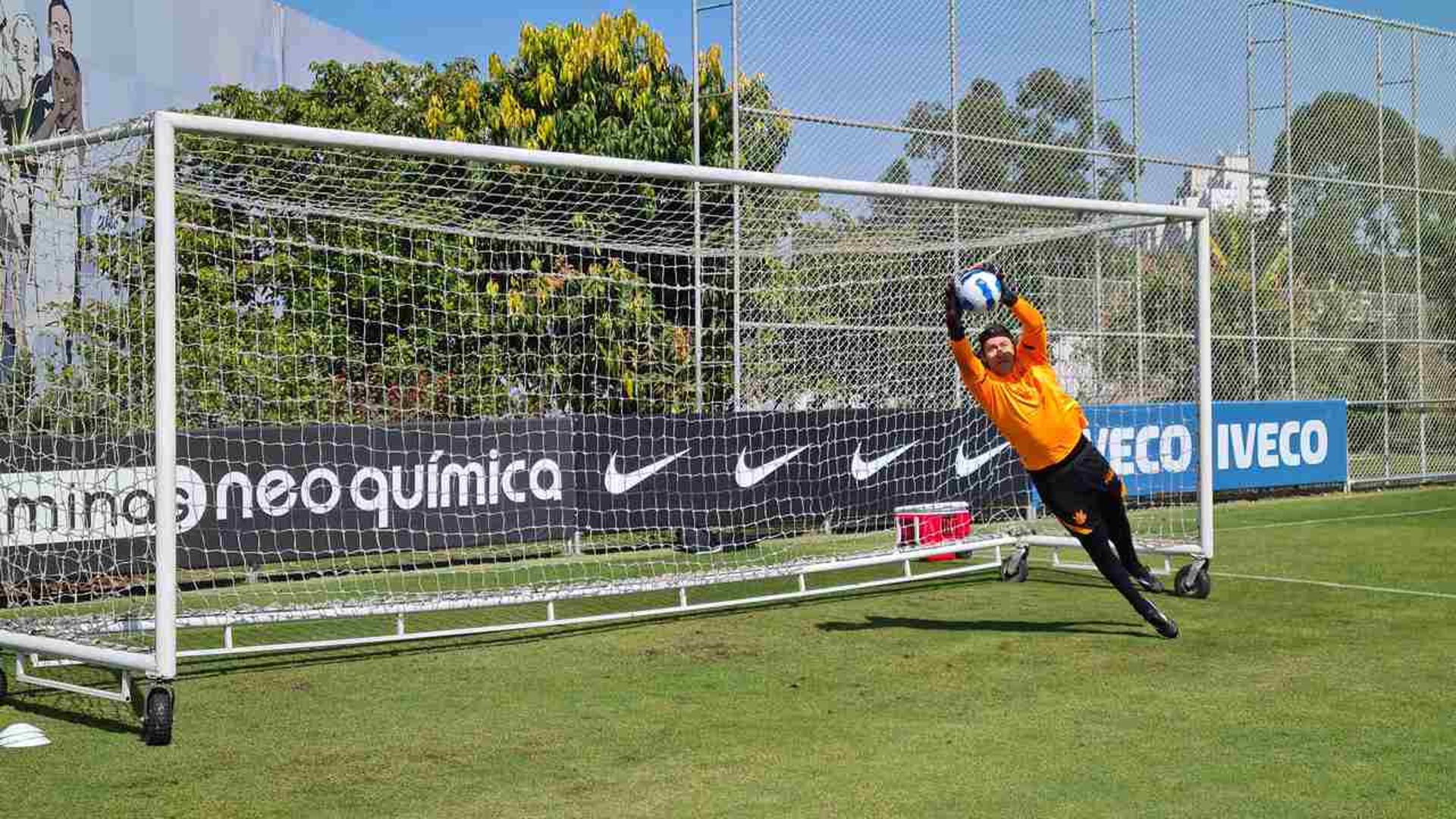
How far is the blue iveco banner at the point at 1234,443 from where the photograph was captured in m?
16.4

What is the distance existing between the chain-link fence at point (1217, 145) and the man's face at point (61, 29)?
12.0 metres

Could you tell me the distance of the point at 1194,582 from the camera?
11.1 m

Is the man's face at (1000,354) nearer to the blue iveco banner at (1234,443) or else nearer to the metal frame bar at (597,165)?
the metal frame bar at (597,165)

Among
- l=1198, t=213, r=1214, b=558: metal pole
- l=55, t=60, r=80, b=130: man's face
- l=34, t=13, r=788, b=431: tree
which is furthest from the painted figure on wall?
l=55, t=60, r=80, b=130: man's face

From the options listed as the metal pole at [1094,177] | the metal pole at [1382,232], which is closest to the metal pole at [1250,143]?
the metal pole at [1382,232]

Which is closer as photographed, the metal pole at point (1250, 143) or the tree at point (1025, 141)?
the tree at point (1025, 141)

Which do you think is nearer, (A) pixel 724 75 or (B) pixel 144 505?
(B) pixel 144 505

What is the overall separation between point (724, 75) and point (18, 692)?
36.6 ft

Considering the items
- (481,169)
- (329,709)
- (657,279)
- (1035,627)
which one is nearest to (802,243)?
(657,279)

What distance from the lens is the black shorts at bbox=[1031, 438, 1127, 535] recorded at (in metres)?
9.16

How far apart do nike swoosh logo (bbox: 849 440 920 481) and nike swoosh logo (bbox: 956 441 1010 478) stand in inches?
23.8

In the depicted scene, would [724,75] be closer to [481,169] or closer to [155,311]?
[481,169]

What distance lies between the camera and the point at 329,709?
7.66m

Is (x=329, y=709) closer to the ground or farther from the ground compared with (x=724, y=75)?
closer to the ground
